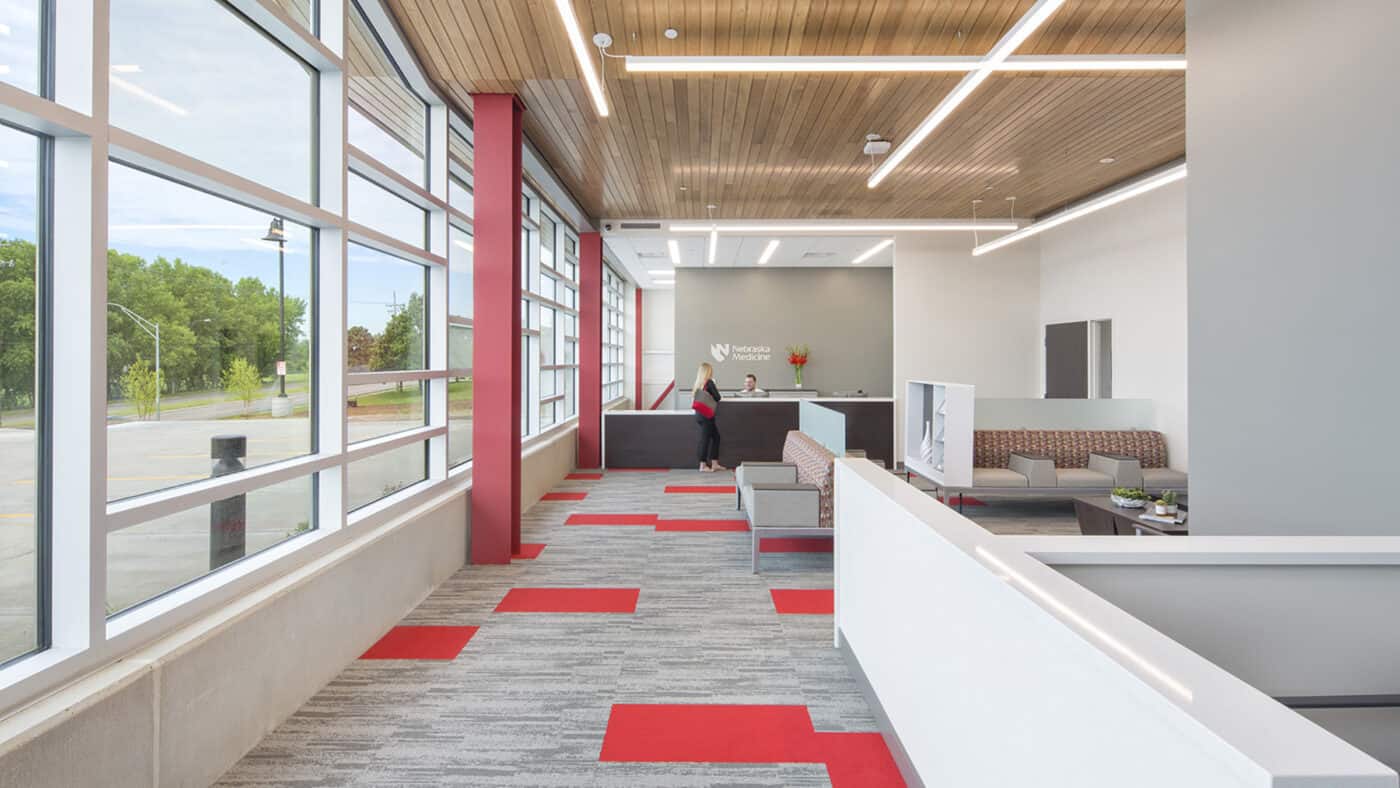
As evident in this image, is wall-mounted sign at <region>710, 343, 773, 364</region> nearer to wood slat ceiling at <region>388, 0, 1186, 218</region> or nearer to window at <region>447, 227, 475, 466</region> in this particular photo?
wood slat ceiling at <region>388, 0, 1186, 218</region>

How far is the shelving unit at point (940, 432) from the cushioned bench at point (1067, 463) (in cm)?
19

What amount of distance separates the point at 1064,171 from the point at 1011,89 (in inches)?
105

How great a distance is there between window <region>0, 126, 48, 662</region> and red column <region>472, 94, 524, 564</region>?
9.88 ft

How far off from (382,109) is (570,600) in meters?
3.23

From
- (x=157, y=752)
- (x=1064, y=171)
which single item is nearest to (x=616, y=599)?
(x=157, y=752)

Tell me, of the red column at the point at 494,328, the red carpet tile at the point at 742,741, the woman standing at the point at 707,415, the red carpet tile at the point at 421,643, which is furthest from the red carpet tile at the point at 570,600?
the woman standing at the point at 707,415

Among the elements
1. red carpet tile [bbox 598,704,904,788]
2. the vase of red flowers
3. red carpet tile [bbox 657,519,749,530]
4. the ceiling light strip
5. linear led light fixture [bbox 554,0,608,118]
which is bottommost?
red carpet tile [bbox 598,704,904,788]

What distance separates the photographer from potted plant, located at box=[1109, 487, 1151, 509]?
541cm

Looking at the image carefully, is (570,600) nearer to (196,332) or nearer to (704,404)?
(196,332)

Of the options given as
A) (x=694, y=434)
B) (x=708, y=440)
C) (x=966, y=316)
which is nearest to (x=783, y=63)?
(x=708, y=440)

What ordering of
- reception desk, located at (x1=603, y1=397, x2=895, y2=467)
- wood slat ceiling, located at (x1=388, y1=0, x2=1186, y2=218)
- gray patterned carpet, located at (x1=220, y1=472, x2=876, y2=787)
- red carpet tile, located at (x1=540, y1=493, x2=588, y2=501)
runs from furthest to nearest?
1. reception desk, located at (x1=603, y1=397, x2=895, y2=467)
2. red carpet tile, located at (x1=540, y1=493, x2=588, y2=501)
3. wood slat ceiling, located at (x1=388, y1=0, x2=1186, y2=218)
4. gray patterned carpet, located at (x1=220, y1=472, x2=876, y2=787)

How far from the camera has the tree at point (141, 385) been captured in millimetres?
2455

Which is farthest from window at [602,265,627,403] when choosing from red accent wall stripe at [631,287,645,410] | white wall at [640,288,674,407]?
white wall at [640,288,674,407]

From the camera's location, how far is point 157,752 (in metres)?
2.20
